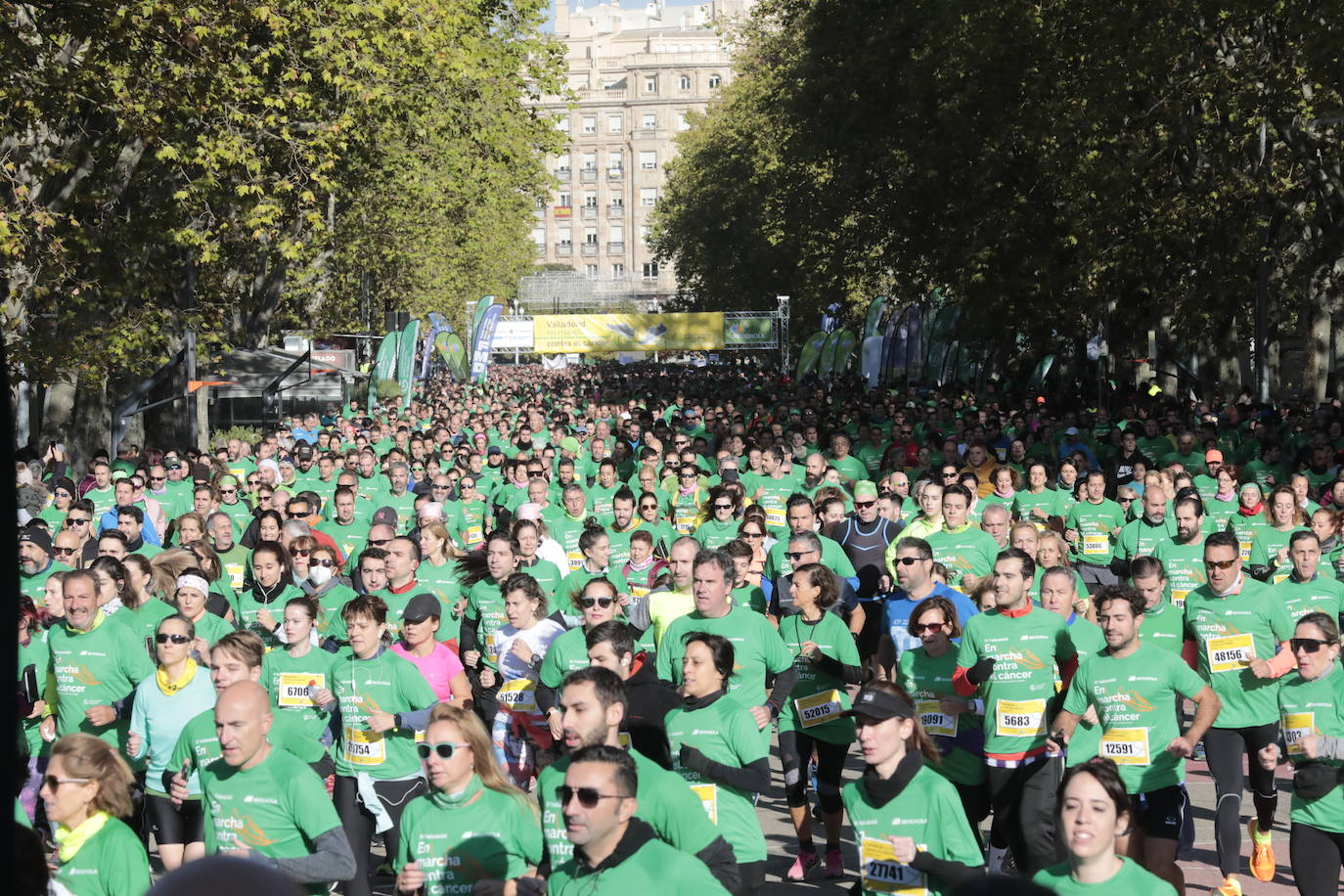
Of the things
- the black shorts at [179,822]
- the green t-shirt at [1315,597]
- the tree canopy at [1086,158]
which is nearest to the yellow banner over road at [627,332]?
the tree canopy at [1086,158]

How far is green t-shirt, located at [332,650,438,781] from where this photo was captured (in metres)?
7.73

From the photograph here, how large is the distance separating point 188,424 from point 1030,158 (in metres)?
15.7

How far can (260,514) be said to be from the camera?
13.2 meters

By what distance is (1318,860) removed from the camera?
706cm

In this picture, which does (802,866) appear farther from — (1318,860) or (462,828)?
(462,828)

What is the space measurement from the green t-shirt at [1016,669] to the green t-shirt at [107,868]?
384 cm

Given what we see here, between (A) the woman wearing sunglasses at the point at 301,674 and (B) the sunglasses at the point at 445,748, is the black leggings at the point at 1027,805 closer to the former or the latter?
(B) the sunglasses at the point at 445,748

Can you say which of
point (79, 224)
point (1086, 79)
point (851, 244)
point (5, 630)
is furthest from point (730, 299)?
point (5, 630)

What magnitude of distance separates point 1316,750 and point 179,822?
4791 millimetres

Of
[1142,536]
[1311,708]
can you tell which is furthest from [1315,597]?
[1142,536]

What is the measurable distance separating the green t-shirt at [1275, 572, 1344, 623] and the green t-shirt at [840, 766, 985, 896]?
462 centimetres

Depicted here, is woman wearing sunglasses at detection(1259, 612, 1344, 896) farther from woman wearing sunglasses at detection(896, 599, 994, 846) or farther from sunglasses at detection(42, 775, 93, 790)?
sunglasses at detection(42, 775, 93, 790)

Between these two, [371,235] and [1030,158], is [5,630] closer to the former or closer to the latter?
[1030,158]

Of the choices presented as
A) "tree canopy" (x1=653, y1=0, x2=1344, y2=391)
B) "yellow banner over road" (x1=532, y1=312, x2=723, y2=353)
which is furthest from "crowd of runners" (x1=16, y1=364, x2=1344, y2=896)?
"yellow banner over road" (x1=532, y1=312, x2=723, y2=353)
